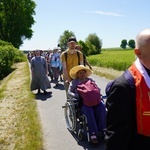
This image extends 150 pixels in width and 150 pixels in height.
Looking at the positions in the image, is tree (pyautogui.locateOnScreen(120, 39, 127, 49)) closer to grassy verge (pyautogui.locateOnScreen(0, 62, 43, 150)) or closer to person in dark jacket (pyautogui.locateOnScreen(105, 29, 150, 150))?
grassy verge (pyautogui.locateOnScreen(0, 62, 43, 150))

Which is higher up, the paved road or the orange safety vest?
the orange safety vest

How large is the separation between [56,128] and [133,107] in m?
5.22

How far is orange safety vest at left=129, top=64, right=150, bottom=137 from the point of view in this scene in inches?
81.9

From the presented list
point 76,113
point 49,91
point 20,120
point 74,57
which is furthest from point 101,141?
point 49,91

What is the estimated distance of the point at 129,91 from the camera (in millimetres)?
2129

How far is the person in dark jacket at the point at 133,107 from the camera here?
2094 mm

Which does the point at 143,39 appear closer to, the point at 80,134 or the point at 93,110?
the point at 93,110

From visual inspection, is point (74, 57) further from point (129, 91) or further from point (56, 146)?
point (129, 91)

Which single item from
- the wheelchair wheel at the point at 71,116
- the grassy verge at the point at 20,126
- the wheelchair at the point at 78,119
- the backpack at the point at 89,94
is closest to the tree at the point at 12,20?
the grassy verge at the point at 20,126

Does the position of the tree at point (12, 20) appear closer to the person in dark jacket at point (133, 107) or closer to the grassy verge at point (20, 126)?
the grassy verge at point (20, 126)

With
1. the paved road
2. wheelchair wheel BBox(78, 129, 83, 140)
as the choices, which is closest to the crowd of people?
the paved road

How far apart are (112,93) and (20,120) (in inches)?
245

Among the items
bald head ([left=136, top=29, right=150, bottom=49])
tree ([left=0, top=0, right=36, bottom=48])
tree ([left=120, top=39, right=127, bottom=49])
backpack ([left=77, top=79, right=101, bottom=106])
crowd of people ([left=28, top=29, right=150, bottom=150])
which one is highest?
tree ([left=0, top=0, right=36, bottom=48])

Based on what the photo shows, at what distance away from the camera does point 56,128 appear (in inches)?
284
